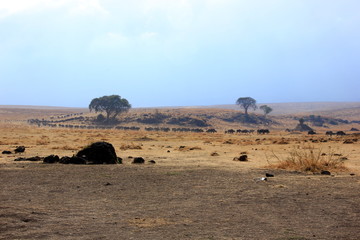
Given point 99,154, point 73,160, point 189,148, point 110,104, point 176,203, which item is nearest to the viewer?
point 176,203

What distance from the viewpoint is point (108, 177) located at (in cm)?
1394

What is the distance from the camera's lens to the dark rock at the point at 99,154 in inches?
709

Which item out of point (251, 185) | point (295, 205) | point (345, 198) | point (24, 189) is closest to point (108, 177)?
point (24, 189)

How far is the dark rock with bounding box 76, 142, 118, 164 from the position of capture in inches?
709

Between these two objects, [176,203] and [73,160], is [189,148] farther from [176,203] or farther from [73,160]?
[176,203]

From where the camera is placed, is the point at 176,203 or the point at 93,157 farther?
the point at 93,157

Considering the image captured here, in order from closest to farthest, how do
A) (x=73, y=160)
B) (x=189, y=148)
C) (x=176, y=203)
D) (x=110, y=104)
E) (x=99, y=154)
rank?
(x=176, y=203)
(x=73, y=160)
(x=99, y=154)
(x=189, y=148)
(x=110, y=104)

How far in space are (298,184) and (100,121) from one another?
297ft

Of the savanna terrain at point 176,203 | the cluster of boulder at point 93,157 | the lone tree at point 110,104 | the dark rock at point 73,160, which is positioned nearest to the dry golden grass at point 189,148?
the cluster of boulder at point 93,157

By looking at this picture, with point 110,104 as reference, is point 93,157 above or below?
below

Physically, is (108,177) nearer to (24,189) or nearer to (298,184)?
(24,189)

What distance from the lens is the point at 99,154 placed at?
1805cm

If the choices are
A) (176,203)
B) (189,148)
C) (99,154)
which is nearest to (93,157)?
(99,154)

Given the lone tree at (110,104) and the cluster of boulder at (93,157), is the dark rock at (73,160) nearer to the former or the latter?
the cluster of boulder at (93,157)
